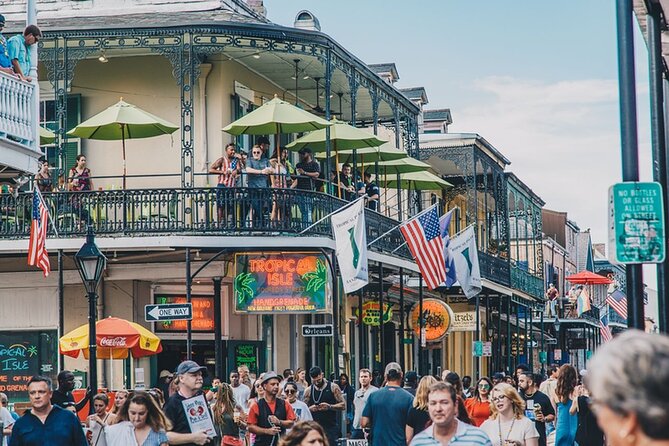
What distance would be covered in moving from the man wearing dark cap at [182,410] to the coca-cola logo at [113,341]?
1080 centimetres

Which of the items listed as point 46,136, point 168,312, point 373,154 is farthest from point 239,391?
point 373,154

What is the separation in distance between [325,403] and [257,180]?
7.75 metres

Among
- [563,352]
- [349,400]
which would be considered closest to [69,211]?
[349,400]

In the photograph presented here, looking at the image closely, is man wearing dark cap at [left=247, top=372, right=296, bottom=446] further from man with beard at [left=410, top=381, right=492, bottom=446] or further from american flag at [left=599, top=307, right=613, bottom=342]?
american flag at [left=599, top=307, right=613, bottom=342]

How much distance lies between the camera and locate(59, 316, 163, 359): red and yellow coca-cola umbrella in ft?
74.0

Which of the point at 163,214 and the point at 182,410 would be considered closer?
the point at 182,410

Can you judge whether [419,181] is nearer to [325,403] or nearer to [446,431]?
[325,403]

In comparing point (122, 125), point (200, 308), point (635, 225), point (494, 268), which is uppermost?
point (122, 125)

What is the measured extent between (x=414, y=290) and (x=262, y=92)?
445 inches

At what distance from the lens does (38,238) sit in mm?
21672

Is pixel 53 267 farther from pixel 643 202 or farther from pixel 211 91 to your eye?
pixel 643 202

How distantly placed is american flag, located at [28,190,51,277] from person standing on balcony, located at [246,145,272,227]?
14.0ft

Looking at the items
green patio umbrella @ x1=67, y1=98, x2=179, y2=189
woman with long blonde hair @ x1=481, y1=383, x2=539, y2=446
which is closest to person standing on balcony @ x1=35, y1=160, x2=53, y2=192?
green patio umbrella @ x1=67, y1=98, x2=179, y2=189

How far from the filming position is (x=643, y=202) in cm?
920
